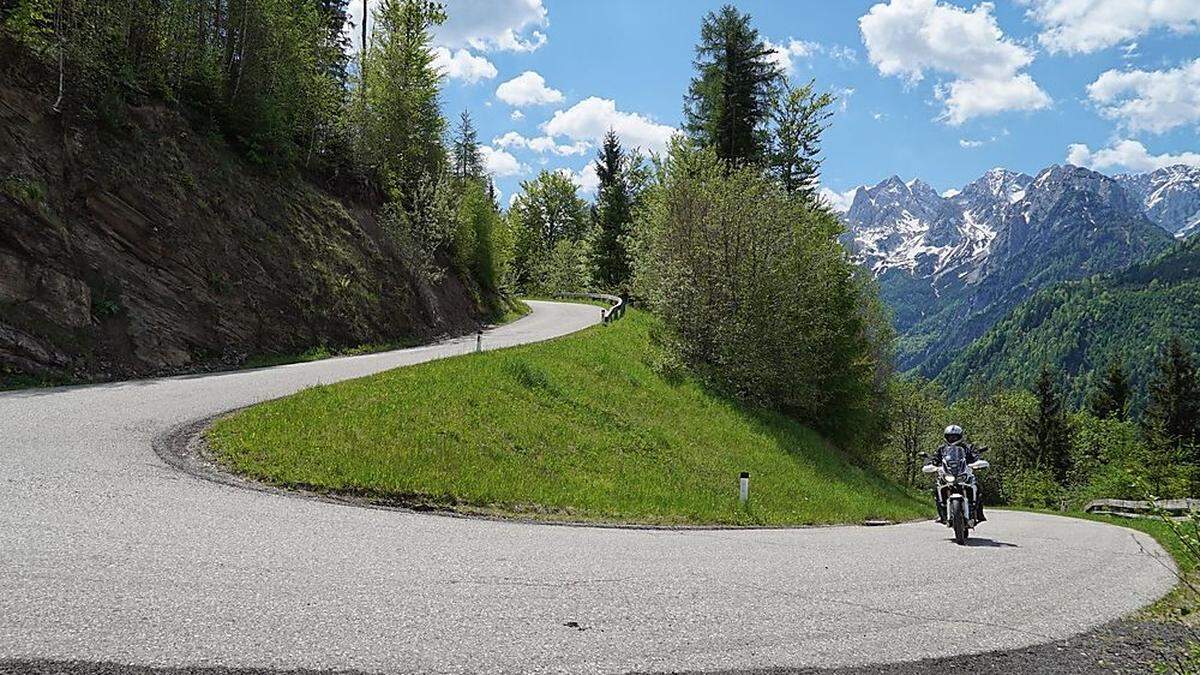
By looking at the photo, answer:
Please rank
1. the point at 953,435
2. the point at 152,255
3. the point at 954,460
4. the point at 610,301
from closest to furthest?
the point at 954,460, the point at 953,435, the point at 152,255, the point at 610,301

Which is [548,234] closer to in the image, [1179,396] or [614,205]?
[614,205]

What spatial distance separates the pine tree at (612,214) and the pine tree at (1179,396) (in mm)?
40188

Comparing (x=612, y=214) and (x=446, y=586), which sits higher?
(x=612, y=214)

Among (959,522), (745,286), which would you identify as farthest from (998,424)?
(959,522)

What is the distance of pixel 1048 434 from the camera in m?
58.9

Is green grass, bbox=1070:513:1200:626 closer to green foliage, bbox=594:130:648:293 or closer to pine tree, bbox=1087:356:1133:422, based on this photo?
green foliage, bbox=594:130:648:293

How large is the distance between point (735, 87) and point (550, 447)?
31.2 meters

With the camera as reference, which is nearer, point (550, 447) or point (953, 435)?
point (953, 435)

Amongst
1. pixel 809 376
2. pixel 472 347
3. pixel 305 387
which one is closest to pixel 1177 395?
pixel 809 376

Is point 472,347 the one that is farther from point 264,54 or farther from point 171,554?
point 171,554

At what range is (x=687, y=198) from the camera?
1044 inches

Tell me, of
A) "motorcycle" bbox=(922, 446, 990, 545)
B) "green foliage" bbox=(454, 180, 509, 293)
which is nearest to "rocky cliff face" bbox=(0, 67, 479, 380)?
"green foliage" bbox=(454, 180, 509, 293)

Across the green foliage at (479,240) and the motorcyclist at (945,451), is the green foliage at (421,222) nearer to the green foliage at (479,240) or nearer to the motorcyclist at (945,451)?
the green foliage at (479,240)

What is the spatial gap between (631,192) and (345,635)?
51.8m
